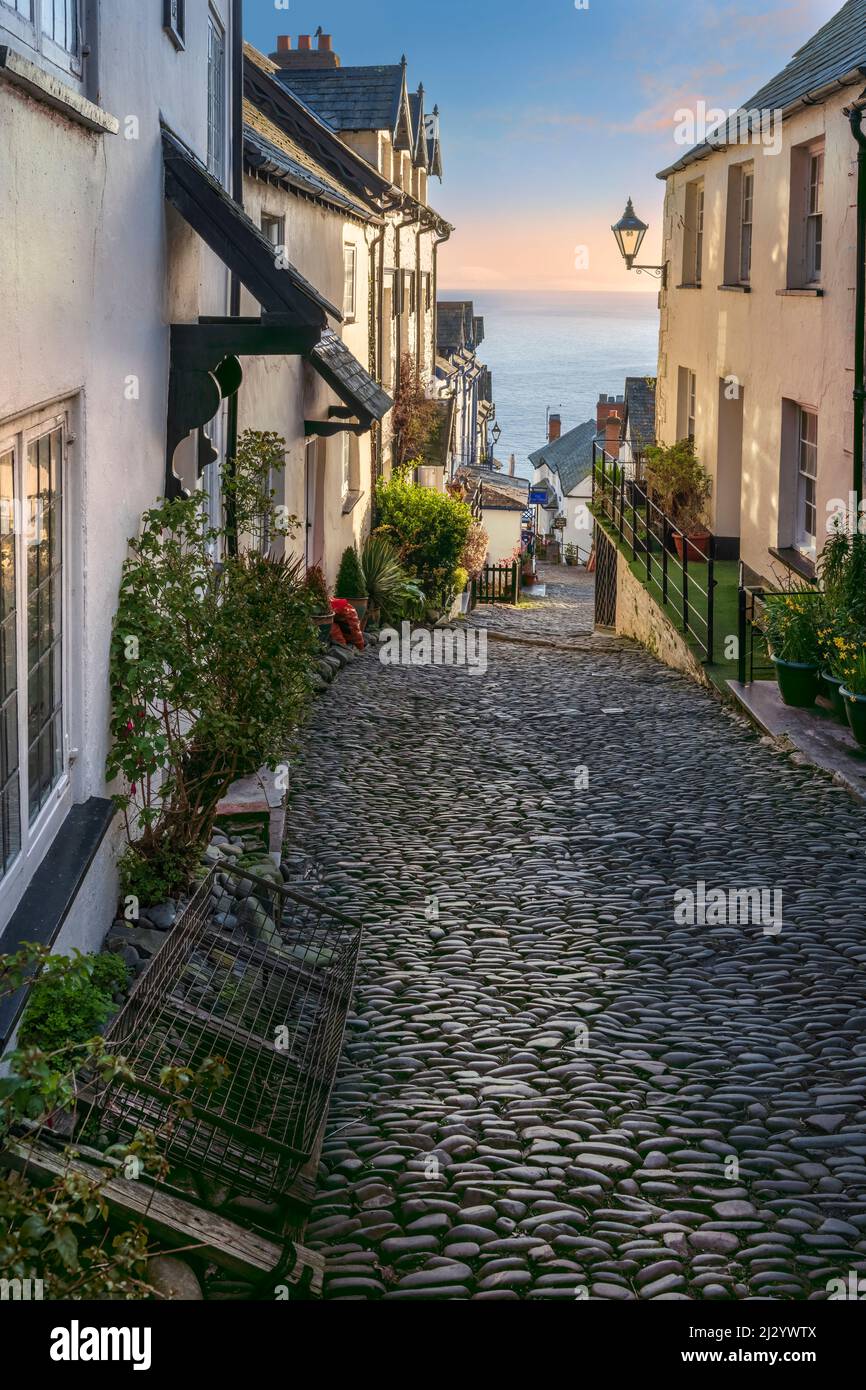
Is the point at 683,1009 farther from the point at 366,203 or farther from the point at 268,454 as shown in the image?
the point at 366,203

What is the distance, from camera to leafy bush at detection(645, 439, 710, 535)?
21.1m

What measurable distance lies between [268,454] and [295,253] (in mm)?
7574

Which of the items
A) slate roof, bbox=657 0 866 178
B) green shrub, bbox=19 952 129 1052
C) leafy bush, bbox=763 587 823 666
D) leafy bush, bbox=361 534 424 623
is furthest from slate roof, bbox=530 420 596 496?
green shrub, bbox=19 952 129 1052

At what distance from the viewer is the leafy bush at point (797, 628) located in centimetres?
1284

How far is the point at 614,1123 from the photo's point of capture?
5.55m

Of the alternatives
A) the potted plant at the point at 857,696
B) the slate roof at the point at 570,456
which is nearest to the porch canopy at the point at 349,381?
the potted plant at the point at 857,696

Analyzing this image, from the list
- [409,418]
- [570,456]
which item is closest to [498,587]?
[409,418]

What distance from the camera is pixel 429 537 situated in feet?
77.6

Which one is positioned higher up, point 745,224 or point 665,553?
point 745,224

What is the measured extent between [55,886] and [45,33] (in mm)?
3197

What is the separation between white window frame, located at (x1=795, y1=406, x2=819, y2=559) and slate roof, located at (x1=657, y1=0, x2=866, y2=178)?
3331 millimetres

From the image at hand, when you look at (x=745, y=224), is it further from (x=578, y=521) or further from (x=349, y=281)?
(x=578, y=521)

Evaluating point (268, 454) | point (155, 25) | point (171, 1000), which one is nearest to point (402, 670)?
point (268, 454)

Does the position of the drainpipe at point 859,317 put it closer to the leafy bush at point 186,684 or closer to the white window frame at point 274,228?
the white window frame at point 274,228
